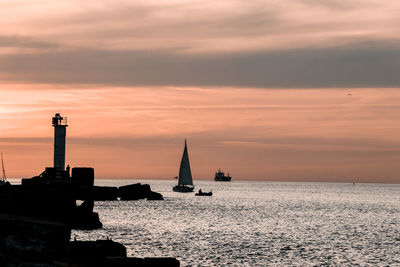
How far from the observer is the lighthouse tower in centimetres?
10656

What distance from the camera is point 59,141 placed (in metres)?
108

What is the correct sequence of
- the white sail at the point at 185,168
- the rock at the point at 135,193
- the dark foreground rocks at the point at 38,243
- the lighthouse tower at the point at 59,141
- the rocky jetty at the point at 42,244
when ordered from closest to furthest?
the rocky jetty at the point at 42,244 → the dark foreground rocks at the point at 38,243 → the lighthouse tower at the point at 59,141 → the rock at the point at 135,193 → the white sail at the point at 185,168

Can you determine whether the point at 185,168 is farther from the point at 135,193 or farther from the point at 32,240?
the point at 32,240

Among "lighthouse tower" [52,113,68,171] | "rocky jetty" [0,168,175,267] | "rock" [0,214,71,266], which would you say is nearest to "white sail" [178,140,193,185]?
"lighthouse tower" [52,113,68,171]

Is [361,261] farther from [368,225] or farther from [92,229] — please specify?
[368,225]

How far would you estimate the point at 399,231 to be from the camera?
89.9 metres

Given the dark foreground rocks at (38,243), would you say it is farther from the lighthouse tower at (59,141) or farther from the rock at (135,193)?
the rock at (135,193)

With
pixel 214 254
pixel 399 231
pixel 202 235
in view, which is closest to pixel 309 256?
pixel 214 254

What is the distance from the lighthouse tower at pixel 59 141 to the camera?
106562mm

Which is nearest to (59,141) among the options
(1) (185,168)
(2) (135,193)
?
(2) (135,193)

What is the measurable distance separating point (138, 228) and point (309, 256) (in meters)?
29.3

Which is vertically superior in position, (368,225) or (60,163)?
(60,163)

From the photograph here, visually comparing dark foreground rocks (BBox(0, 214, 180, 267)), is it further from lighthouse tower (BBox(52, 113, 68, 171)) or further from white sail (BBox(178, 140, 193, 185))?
white sail (BBox(178, 140, 193, 185))

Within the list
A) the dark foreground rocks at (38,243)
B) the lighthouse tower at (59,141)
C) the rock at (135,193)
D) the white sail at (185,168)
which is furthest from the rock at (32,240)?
the white sail at (185,168)
